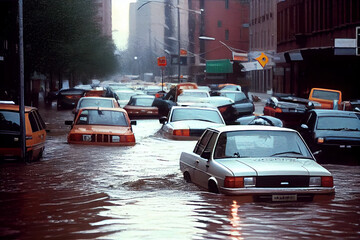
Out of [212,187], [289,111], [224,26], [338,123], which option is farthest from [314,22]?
[224,26]

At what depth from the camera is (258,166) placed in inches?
428

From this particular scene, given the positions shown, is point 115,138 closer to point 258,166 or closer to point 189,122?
point 189,122

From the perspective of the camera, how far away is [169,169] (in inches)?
695

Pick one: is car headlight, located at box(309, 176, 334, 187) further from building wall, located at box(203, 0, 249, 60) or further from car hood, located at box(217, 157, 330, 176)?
building wall, located at box(203, 0, 249, 60)

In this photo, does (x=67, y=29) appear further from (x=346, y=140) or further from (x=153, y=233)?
(x=153, y=233)

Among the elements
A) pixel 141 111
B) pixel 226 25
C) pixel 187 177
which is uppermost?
pixel 226 25

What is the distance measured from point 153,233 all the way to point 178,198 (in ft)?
10.3

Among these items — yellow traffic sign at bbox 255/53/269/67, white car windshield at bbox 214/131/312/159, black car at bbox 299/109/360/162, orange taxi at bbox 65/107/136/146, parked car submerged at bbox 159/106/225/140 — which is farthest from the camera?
yellow traffic sign at bbox 255/53/269/67

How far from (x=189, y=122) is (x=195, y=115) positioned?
2.31 feet

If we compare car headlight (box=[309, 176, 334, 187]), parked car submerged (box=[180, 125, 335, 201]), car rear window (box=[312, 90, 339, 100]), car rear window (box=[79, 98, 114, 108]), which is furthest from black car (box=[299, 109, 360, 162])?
car rear window (box=[312, 90, 339, 100])

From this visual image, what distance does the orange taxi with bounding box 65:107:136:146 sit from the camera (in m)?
20.5

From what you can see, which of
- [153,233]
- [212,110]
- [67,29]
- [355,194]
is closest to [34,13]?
[67,29]

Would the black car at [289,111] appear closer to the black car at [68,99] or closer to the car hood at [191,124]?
the car hood at [191,124]

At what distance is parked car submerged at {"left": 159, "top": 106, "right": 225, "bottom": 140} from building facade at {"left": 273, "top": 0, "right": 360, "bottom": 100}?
28.1m
